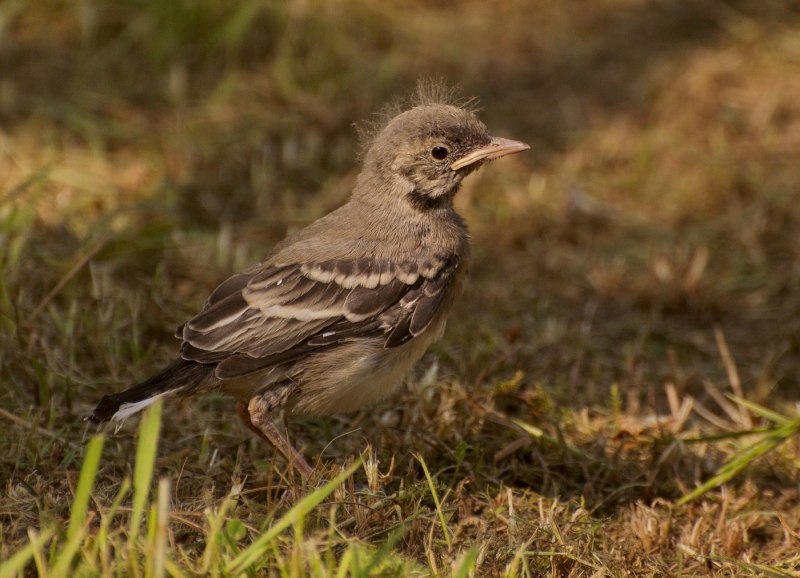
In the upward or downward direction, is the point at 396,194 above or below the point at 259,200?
above

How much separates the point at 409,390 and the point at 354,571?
1875mm

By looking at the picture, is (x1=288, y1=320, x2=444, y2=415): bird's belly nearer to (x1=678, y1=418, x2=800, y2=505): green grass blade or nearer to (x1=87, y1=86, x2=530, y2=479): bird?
(x1=87, y1=86, x2=530, y2=479): bird

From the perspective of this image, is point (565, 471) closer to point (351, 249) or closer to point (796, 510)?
point (796, 510)

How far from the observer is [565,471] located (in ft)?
15.3

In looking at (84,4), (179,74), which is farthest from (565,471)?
(84,4)

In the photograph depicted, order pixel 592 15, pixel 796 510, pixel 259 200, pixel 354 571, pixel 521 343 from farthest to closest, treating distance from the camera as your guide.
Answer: pixel 592 15 → pixel 259 200 → pixel 521 343 → pixel 796 510 → pixel 354 571

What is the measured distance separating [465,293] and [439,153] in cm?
Result: 161

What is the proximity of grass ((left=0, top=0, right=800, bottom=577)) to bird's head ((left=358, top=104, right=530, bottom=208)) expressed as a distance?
86 cm

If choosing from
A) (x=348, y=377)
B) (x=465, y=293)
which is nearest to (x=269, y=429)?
(x=348, y=377)

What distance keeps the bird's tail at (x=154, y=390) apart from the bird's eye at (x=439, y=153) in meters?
1.35

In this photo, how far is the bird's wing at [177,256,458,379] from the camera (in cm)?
422

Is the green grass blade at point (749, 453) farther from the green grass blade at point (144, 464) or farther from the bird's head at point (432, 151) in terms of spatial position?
the green grass blade at point (144, 464)

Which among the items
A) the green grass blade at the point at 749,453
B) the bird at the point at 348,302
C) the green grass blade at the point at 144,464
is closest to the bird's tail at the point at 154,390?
the bird at the point at 348,302

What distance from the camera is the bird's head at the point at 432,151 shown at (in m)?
4.68
